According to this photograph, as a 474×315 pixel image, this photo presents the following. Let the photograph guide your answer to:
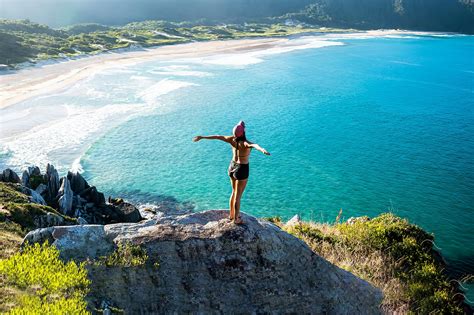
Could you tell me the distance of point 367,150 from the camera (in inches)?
1839

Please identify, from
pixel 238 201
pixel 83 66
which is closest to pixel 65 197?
pixel 238 201

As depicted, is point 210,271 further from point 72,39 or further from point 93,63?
point 72,39

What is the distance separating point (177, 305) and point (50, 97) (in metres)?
61.7

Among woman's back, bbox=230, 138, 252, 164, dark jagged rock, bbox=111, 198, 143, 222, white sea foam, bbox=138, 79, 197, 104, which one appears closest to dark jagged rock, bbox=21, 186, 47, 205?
dark jagged rock, bbox=111, 198, 143, 222

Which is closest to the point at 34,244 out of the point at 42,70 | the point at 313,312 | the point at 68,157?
the point at 313,312

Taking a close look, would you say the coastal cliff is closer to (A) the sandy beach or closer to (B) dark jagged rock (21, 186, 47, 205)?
(B) dark jagged rock (21, 186, 47, 205)

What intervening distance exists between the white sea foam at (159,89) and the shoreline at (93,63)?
14.9 meters

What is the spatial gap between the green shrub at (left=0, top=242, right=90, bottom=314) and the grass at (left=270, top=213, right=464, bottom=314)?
9637mm

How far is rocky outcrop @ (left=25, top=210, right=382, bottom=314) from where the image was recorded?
10.3 m

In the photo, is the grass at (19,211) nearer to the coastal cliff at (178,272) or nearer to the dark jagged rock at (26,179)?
the coastal cliff at (178,272)

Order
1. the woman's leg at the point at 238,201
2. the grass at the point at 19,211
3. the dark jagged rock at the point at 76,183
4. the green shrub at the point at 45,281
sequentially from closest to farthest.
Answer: the green shrub at the point at 45,281, the woman's leg at the point at 238,201, the grass at the point at 19,211, the dark jagged rock at the point at 76,183

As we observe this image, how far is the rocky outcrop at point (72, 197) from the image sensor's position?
25.6m

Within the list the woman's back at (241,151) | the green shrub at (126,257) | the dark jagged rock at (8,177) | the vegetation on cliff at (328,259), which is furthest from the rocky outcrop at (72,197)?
the woman's back at (241,151)

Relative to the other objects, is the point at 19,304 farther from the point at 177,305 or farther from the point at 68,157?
the point at 68,157
